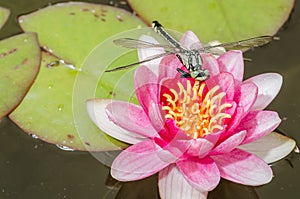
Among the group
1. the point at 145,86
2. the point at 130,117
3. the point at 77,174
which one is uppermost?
the point at 145,86

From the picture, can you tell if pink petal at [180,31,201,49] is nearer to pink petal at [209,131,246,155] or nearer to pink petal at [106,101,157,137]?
pink petal at [106,101,157,137]

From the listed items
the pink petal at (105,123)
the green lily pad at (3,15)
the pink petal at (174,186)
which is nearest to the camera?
the pink petal at (174,186)

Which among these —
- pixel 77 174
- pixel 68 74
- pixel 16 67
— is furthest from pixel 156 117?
pixel 16 67

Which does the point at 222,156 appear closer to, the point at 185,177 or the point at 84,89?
the point at 185,177

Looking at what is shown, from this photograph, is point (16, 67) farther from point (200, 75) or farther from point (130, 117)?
point (200, 75)

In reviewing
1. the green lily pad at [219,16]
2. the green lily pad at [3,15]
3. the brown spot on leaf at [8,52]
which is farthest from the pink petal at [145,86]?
the green lily pad at [3,15]

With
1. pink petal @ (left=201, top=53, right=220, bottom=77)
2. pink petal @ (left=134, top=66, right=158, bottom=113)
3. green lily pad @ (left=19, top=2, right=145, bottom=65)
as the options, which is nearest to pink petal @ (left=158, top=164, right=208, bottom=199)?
pink petal @ (left=134, top=66, right=158, bottom=113)

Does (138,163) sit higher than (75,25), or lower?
lower

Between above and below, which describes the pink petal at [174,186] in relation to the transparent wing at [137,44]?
below

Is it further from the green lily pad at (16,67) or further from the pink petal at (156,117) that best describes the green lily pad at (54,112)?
the pink petal at (156,117)
